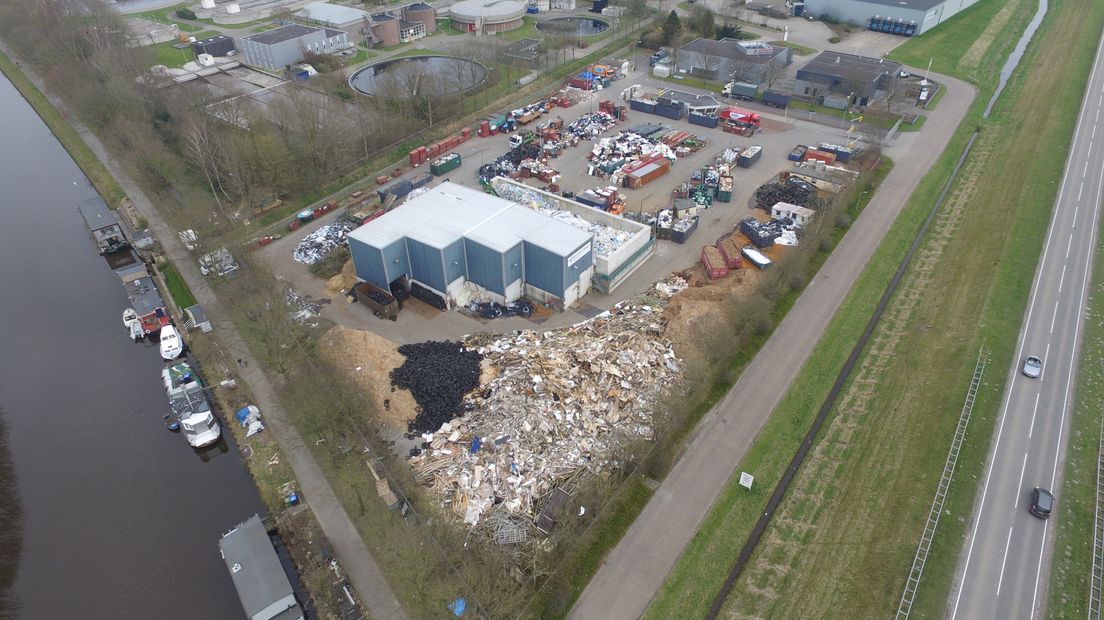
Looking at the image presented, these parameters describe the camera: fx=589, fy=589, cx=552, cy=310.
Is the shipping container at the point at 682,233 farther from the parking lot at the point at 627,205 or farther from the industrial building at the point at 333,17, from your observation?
the industrial building at the point at 333,17

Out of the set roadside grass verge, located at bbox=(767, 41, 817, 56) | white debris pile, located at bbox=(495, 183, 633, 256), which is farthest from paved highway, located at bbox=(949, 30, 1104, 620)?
roadside grass verge, located at bbox=(767, 41, 817, 56)

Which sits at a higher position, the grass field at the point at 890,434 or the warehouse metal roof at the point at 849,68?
the warehouse metal roof at the point at 849,68

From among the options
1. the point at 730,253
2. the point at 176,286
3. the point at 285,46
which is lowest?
the point at 176,286

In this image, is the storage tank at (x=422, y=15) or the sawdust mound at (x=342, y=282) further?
the storage tank at (x=422, y=15)

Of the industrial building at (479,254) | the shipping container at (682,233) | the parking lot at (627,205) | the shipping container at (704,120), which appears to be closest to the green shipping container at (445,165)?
the parking lot at (627,205)

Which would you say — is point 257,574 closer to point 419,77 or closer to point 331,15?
point 419,77

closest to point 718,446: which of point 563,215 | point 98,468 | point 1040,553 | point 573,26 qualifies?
point 1040,553

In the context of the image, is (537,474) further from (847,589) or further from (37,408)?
(37,408)
